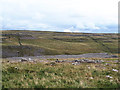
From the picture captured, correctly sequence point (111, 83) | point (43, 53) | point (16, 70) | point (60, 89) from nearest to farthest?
point (60, 89) < point (111, 83) < point (16, 70) < point (43, 53)

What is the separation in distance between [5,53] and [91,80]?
80450 mm

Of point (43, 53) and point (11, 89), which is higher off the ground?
point (11, 89)

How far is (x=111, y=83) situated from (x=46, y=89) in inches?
210

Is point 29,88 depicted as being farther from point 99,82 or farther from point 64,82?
point 99,82

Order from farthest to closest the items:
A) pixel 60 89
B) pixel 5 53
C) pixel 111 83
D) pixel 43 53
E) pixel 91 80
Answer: pixel 43 53 < pixel 5 53 < pixel 91 80 < pixel 111 83 < pixel 60 89

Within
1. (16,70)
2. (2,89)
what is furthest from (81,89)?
(16,70)

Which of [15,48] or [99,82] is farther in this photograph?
[15,48]

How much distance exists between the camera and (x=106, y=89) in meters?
10.8

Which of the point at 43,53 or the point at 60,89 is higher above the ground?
the point at 60,89

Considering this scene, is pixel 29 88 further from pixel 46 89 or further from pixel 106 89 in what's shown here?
pixel 106 89

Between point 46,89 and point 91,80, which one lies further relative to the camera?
point 91,80

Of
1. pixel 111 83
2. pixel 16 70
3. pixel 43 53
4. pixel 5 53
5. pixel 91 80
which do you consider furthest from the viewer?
pixel 43 53

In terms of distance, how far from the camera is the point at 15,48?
311 ft

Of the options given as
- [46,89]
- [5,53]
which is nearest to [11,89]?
[46,89]
